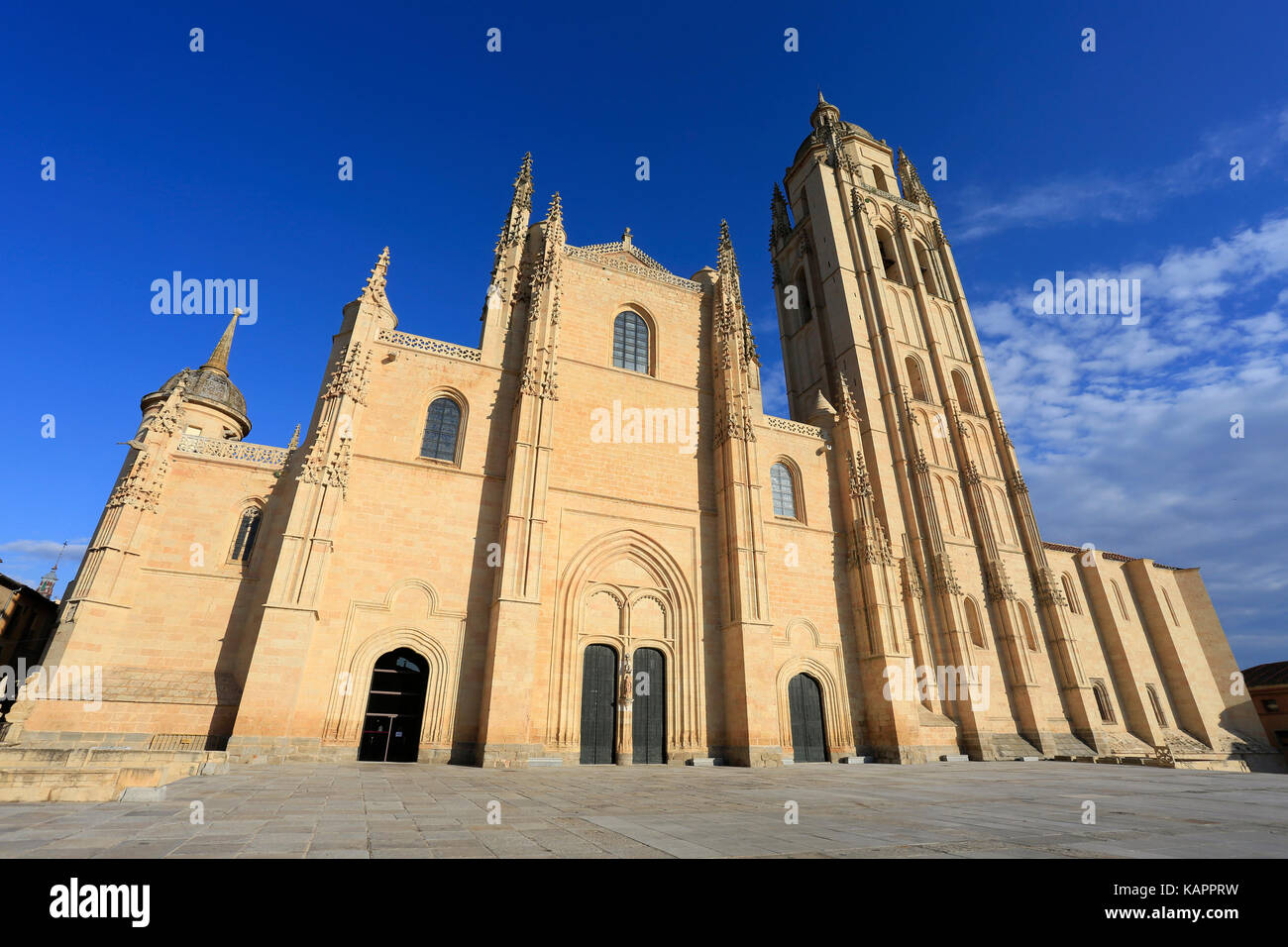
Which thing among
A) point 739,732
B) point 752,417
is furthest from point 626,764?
point 752,417

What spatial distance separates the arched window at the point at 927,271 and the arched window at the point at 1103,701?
2082 cm

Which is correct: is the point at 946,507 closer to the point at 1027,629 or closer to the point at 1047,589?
the point at 1047,589

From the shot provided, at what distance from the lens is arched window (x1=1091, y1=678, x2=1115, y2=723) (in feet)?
83.6

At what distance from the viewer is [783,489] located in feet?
74.6

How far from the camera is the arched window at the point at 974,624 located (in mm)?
23359

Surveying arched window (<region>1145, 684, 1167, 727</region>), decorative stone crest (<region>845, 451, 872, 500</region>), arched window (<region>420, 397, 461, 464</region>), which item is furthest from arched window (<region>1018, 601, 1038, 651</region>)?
arched window (<region>420, 397, 461, 464</region>)

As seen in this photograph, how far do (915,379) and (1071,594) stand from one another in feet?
43.4

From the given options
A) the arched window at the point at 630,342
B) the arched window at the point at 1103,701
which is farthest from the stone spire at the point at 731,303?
the arched window at the point at 1103,701

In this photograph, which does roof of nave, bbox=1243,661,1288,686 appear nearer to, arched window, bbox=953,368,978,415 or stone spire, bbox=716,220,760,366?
arched window, bbox=953,368,978,415

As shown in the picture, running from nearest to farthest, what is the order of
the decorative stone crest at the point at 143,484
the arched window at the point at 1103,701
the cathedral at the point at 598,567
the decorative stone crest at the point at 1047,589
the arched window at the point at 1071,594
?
1. the cathedral at the point at 598,567
2. the decorative stone crest at the point at 143,484
3. the decorative stone crest at the point at 1047,589
4. the arched window at the point at 1103,701
5. the arched window at the point at 1071,594

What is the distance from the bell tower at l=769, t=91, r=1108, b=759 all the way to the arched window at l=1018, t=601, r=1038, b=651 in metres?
0.08

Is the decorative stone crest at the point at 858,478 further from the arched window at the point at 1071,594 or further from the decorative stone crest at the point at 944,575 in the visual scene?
the arched window at the point at 1071,594

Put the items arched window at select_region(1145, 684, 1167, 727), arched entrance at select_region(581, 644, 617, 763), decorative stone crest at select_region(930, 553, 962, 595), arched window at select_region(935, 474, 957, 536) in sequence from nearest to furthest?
arched entrance at select_region(581, 644, 617, 763) → decorative stone crest at select_region(930, 553, 962, 595) → arched window at select_region(935, 474, 957, 536) → arched window at select_region(1145, 684, 1167, 727)

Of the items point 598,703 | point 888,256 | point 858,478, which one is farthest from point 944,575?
point 888,256
